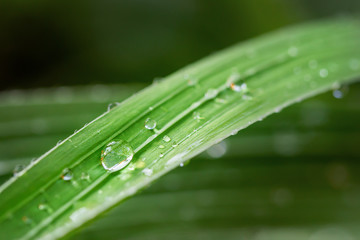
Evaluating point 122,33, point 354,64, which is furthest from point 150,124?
point 122,33

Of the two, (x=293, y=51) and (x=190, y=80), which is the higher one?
(x=293, y=51)

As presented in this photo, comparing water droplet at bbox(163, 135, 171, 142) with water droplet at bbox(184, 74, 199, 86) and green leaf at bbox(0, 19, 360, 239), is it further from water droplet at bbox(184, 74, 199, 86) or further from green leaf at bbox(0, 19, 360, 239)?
water droplet at bbox(184, 74, 199, 86)

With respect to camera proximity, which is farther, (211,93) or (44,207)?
(211,93)

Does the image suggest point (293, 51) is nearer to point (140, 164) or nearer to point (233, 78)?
point (233, 78)

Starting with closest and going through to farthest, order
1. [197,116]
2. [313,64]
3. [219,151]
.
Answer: [197,116], [313,64], [219,151]

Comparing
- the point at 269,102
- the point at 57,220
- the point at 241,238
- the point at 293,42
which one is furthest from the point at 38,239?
the point at 293,42

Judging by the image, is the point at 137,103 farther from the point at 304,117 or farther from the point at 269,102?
the point at 304,117

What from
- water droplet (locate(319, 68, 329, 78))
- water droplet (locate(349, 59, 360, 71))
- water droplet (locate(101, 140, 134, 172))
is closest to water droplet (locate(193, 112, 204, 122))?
water droplet (locate(101, 140, 134, 172))
